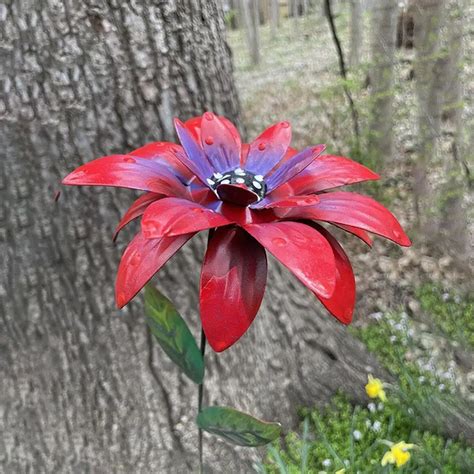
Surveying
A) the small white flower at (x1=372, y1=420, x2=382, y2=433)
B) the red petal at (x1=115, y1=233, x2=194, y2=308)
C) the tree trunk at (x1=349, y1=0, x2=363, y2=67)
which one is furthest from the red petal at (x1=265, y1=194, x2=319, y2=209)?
the tree trunk at (x1=349, y1=0, x2=363, y2=67)

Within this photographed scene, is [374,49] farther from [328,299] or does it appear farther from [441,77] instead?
[328,299]

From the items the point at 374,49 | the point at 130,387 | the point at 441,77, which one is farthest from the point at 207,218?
the point at 374,49

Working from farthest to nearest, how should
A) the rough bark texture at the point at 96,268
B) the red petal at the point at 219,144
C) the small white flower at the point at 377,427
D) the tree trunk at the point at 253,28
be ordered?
the tree trunk at the point at 253,28, the small white flower at the point at 377,427, the rough bark texture at the point at 96,268, the red petal at the point at 219,144

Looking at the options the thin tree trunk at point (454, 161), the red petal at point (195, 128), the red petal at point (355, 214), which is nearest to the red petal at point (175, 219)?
the red petal at point (355, 214)

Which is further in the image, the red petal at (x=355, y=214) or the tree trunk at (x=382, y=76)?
the tree trunk at (x=382, y=76)

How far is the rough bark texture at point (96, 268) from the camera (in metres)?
1.30

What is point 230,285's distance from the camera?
68cm

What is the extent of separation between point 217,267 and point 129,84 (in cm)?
87

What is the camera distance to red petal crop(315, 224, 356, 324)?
2.11ft

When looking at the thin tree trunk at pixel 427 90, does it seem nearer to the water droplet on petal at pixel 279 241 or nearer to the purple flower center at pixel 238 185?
the purple flower center at pixel 238 185

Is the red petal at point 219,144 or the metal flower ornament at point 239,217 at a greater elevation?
the red petal at point 219,144

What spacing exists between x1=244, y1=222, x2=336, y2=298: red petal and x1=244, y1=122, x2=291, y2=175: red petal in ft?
0.60

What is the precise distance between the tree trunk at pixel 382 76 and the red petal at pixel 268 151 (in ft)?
6.56

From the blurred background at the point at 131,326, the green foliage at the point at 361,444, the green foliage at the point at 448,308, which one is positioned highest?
the blurred background at the point at 131,326
